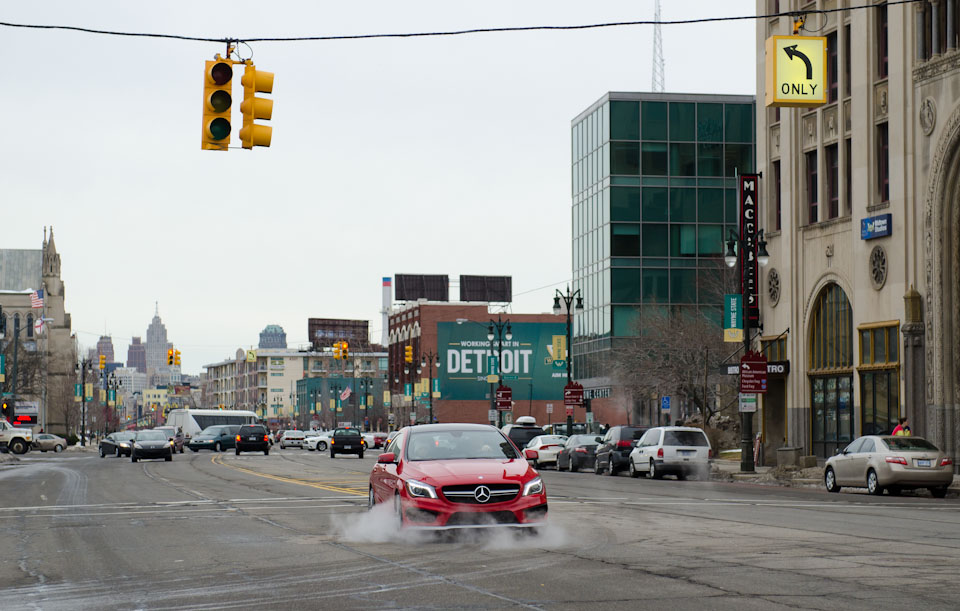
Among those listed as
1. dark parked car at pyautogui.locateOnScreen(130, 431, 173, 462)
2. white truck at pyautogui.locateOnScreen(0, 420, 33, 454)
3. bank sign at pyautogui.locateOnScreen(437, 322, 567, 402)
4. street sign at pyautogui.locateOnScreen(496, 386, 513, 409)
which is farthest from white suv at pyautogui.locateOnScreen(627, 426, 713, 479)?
bank sign at pyautogui.locateOnScreen(437, 322, 567, 402)

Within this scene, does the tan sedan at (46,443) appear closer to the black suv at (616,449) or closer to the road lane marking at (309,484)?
the road lane marking at (309,484)

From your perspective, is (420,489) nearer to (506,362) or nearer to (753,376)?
(753,376)

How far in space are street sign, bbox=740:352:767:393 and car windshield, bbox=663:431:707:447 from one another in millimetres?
1955

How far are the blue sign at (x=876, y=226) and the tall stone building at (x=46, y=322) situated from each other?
96023 millimetres

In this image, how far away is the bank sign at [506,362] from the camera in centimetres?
12288

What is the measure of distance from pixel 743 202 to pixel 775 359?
6.32m

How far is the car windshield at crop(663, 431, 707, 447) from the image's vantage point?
3706 centimetres

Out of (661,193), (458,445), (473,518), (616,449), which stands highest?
(661,193)

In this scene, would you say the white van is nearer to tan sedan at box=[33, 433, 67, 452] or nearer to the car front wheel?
tan sedan at box=[33, 433, 67, 452]

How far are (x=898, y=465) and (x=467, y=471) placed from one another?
16.0m

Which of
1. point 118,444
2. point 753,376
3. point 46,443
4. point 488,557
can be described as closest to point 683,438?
point 753,376

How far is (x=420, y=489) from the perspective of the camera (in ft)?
48.9

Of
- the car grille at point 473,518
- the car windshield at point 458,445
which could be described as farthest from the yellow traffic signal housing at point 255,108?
the car grille at point 473,518

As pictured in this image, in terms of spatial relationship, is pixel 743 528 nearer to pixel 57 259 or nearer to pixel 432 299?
pixel 432 299
